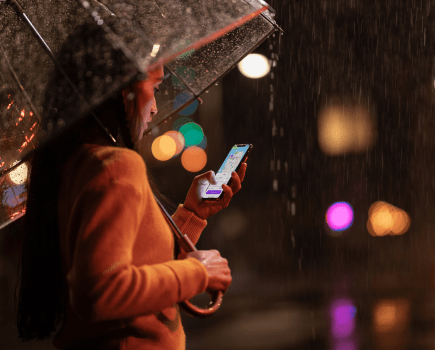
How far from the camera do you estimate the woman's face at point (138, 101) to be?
4.45 feet

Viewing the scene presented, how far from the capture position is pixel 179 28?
1.61m

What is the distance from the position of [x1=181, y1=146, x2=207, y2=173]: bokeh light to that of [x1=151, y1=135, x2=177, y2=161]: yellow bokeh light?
0.58 meters

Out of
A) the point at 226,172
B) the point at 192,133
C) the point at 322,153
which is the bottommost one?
the point at 322,153

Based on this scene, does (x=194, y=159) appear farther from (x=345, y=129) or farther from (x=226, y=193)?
(x=226, y=193)

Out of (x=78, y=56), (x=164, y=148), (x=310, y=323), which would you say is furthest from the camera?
(x=164, y=148)

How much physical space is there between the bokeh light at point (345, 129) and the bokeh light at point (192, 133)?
4.27m

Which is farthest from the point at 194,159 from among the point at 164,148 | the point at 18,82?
the point at 18,82

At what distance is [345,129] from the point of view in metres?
14.2

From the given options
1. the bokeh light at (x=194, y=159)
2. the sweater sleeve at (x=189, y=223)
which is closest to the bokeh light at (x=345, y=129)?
the bokeh light at (x=194, y=159)

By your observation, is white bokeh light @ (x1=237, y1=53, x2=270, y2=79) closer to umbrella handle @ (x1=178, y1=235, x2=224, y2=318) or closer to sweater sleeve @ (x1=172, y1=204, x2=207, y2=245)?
sweater sleeve @ (x1=172, y1=204, x2=207, y2=245)

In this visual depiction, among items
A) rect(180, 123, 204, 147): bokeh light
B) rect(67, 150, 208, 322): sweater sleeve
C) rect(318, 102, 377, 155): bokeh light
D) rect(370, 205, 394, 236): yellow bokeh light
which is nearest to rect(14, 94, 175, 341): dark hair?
rect(67, 150, 208, 322): sweater sleeve

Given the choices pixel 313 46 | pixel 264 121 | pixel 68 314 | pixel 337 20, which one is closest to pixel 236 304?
pixel 68 314

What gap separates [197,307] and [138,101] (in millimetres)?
728

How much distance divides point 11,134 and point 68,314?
700mm
